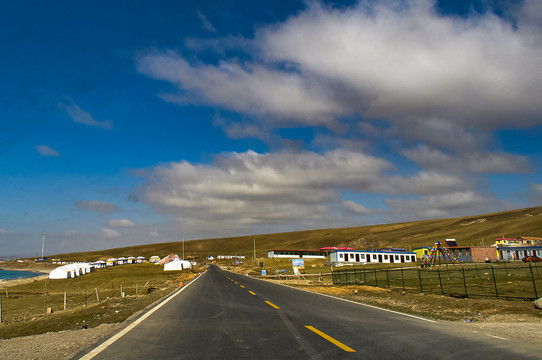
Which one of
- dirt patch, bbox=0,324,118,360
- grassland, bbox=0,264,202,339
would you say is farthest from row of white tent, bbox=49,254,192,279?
dirt patch, bbox=0,324,118,360

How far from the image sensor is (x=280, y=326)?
11.0 metres

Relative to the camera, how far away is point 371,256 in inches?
3519

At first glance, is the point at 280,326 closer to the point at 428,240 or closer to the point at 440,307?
the point at 440,307

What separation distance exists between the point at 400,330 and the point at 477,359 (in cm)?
342

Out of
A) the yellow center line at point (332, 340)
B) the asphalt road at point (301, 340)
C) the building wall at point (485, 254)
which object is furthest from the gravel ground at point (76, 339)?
the building wall at point (485, 254)

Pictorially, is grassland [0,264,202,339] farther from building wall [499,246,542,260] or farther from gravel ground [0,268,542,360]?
building wall [499,246,542,260]

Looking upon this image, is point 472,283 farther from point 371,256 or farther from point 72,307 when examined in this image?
point 371,256

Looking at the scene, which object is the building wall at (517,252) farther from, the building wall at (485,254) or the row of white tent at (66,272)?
the row of white tent at (66,272)

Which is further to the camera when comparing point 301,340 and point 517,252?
point 517,252

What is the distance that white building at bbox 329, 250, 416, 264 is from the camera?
87.6m

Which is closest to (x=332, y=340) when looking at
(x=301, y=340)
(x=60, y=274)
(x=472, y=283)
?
(x=301, y=340)

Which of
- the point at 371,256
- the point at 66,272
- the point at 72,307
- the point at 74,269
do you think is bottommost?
the point at 72,307

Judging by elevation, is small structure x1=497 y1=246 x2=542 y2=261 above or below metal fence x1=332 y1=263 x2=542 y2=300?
above

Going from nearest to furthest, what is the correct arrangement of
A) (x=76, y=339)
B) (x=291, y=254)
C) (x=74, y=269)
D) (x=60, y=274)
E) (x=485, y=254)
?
(x=76, y=339), (x=485, y=254), (x=60, y=274), (x=74, y=269), (x=291, y=254)
